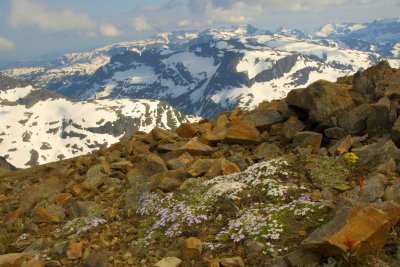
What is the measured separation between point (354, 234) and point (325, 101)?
9156 millimetres

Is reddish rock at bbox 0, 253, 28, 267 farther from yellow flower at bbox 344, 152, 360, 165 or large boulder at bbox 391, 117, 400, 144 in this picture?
large boulder at bbox 391, 117, 400, 144

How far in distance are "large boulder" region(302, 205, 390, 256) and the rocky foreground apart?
2 cm

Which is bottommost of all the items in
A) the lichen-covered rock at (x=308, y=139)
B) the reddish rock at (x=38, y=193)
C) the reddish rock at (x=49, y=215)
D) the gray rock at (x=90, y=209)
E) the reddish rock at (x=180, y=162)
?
the reddish rock at (x=38, y=193)

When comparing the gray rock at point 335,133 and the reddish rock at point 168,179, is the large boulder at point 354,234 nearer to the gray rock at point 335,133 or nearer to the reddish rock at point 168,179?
the reddish rock at point 168,179

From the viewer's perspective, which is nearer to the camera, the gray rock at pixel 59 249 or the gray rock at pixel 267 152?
the gray rock at pixel 59 249

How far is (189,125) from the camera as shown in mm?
21656

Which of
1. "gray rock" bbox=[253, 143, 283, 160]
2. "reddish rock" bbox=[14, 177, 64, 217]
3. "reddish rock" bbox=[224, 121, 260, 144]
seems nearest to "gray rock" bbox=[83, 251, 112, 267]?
"gray rock" bbox=[253, 143, 283, 160]

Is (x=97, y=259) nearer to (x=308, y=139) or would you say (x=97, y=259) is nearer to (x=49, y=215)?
(x=49, y=215)

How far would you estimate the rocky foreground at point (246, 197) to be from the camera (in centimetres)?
885

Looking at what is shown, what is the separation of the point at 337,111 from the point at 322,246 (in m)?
9.32

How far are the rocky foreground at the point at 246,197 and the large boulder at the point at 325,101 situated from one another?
0.04 m

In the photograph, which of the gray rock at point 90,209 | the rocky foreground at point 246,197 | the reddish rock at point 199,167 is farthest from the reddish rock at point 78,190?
the reddish rock at point 199,167

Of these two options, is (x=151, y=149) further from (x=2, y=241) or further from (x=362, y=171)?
(x=362, y=171)

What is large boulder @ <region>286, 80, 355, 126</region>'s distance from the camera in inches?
643
